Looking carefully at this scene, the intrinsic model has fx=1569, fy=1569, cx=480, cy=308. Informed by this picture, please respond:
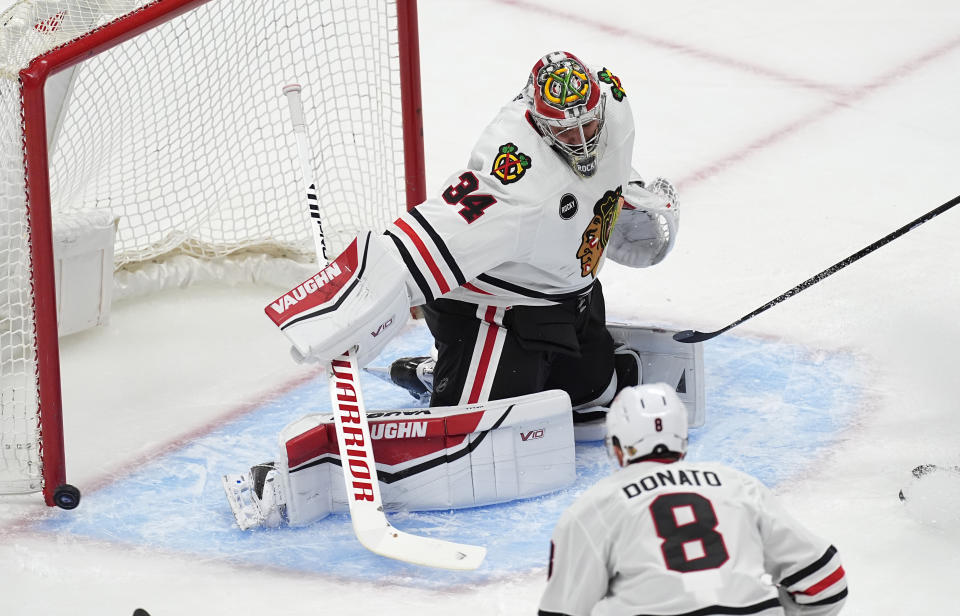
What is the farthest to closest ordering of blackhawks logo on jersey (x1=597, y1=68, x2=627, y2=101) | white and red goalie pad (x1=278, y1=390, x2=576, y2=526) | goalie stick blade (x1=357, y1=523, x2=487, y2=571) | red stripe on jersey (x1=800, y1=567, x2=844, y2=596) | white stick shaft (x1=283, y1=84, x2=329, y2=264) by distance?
white stick shaft (x1=283, y1=84, x2=329, y2=264), blackhawks logo on jersey (x1=597, y1=68, x2=627, y2=101), white and red goalie pad (x1=278, y1=390, x2=576, y2=526), goalie stick blade (x1=357, y1=523, x2=487, y2=571), red stripe on jersey (x1=800, y1=567, x2=844, y2=596)

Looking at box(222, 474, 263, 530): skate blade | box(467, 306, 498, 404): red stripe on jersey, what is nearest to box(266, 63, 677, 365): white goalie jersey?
box(467, 306, 498, 404): red stripe on jersey

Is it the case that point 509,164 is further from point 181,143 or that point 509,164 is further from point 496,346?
point 181,143

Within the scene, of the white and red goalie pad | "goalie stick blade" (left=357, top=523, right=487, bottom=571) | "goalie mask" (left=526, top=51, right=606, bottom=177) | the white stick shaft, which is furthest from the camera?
the white stick shaft

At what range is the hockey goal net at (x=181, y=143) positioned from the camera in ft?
10.9

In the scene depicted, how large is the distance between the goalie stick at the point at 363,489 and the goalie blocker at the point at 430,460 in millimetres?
69

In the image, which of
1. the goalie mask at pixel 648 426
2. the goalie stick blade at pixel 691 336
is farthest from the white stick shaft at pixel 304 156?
the goalie mask at pixel 648 426

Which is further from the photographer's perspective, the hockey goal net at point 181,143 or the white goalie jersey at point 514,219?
the hockey goal net at point 181,143

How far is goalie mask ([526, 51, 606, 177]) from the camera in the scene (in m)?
3.12

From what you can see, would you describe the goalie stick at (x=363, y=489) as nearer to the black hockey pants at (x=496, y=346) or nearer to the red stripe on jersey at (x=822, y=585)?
the black hockey pants at (x=496, y=346)

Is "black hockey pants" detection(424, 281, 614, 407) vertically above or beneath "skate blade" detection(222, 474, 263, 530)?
above

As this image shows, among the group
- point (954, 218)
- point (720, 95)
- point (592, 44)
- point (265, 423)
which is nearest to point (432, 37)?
point (592, 44)

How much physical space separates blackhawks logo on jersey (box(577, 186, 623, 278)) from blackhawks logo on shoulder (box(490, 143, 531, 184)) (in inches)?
8.0

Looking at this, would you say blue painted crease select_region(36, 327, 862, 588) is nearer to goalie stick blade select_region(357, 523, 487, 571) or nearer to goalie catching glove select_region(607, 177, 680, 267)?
goalie stick blade select_region(357, 523, 487, 571)

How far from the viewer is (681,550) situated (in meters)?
2.12
